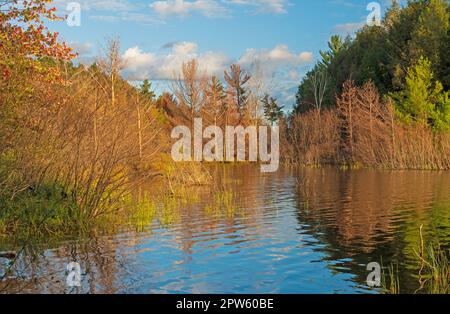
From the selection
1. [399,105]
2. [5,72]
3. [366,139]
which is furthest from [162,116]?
[5,72]

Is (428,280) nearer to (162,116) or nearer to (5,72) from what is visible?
(5,72)

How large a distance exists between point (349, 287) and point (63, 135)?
8.00 m

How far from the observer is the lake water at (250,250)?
9891mm

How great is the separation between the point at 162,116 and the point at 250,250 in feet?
138

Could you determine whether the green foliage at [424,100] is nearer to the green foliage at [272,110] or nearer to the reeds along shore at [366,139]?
the reeds along shore at [366,139]

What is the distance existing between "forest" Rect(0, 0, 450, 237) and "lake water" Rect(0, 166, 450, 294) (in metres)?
1.65

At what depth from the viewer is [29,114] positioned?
12.7 meters

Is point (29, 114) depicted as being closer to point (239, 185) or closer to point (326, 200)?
point (326, 200)

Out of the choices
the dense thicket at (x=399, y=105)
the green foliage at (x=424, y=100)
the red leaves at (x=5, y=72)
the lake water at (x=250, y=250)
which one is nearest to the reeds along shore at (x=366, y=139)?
the dense thicket at (x=399, y=105)

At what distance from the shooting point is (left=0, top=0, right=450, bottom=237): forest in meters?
13.6

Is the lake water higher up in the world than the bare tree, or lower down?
lower down

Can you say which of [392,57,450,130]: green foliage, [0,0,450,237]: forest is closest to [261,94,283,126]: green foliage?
[0,0,450,237]: forest

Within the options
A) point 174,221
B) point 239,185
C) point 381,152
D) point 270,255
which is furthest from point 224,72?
point 270,255

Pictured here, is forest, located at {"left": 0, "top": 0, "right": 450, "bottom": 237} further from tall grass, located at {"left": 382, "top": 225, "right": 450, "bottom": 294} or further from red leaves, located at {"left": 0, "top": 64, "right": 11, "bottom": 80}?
tall grass, located at {"left": 382, "top": 225, "right": 450, "bottom": 294}
